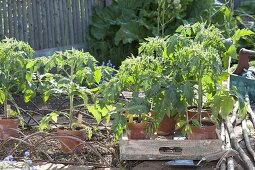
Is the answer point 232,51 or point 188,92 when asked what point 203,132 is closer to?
point 188,92

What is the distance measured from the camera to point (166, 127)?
4.75 metres

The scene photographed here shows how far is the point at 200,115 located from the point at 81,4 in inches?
215

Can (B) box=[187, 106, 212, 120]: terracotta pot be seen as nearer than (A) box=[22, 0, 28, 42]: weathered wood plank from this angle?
Yes

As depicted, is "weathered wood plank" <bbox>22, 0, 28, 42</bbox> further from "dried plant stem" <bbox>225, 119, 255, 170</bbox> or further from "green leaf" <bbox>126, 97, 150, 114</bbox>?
"green leaf" <bbox>126, 97, 150, 114</bbox>

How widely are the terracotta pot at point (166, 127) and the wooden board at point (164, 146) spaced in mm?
371

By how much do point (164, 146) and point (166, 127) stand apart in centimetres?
40

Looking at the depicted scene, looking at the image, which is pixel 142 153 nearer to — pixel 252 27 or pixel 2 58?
pixel 2 58

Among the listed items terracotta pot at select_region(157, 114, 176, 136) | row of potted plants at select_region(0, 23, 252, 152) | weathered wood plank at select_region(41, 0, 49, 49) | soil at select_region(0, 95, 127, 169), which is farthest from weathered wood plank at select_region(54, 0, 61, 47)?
terracotta pot at select_region(157, 114, 176, 136)

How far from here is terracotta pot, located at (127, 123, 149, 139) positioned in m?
4.46

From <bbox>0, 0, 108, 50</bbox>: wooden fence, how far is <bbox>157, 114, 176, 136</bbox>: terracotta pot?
449cm

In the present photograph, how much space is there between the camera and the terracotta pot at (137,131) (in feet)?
14.6

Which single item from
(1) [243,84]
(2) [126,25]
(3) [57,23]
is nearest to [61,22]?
(3) [57,23]

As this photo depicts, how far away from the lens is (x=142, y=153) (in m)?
4.37

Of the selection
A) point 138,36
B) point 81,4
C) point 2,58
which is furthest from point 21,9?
point 2,58
